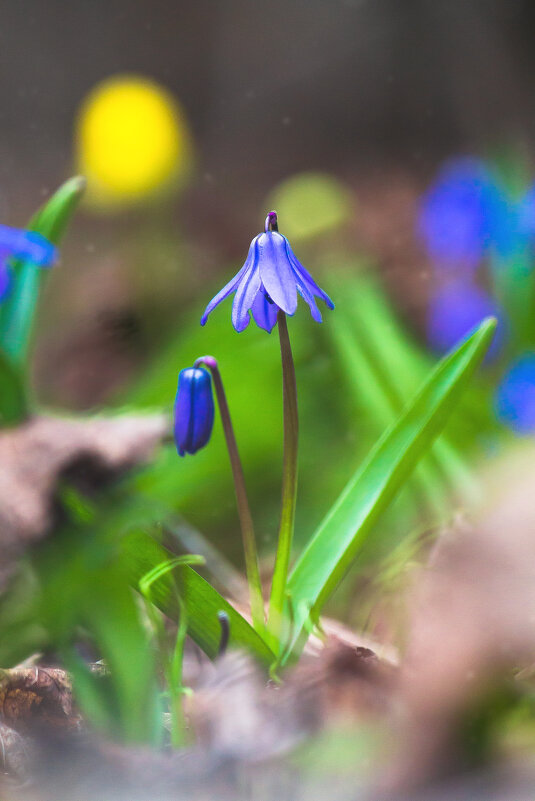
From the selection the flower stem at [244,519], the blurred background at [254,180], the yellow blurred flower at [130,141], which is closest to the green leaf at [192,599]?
the flower stem at [244,519]

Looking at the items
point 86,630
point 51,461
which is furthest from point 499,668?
point 51,461

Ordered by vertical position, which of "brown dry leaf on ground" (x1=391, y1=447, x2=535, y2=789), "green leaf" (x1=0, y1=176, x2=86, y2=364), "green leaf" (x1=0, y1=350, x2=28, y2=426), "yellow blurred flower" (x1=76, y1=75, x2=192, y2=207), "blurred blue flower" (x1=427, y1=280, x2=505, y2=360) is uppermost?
"yellow blurred flower" (x1=76, y1=75, x2=192, y2=207)

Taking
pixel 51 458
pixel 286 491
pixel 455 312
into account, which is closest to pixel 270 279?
pixel 286 491

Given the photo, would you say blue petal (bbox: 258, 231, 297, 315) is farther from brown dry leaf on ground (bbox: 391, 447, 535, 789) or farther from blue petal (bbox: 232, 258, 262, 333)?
brown dry leaf on ground (bbox: 391, 447, 535, 789)

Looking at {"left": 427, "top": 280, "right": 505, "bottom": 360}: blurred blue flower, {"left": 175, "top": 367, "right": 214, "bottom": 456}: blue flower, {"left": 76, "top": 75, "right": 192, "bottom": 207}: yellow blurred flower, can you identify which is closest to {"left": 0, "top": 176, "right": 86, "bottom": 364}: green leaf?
{"left": 175, "top": 367, "right": 214, "bottom": 456}: blue flower

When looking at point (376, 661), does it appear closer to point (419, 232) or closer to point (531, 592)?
point (531, 592)

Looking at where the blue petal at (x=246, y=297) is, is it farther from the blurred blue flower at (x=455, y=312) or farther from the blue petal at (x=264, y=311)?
the blurred blue flower at (x=455, y=312)

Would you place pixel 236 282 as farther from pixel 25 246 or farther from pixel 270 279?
pixel 25 246
